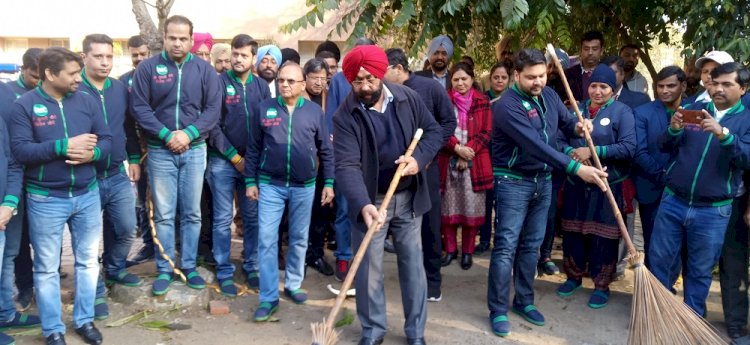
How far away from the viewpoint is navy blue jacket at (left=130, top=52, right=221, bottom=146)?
195 inches

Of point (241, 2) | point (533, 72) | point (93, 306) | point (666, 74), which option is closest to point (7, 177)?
point (93, 306)

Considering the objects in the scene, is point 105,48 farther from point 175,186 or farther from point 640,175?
point 640,175

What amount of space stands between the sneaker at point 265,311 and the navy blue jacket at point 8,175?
1.77 m

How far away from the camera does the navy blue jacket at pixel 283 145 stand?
196 inches

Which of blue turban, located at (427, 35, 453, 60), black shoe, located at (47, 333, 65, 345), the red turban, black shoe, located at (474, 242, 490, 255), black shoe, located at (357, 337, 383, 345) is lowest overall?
black shoe, located at (47, 333, 65, 345)

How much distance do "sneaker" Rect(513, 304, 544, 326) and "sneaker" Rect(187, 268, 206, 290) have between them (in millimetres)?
2455

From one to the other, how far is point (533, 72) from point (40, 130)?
3.15 m

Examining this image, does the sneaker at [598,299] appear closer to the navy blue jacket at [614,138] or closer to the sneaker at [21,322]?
the navy blue jacket at [614,138]

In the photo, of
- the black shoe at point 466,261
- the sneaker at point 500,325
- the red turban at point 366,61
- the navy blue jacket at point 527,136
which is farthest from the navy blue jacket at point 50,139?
the black shoe at point 466,261

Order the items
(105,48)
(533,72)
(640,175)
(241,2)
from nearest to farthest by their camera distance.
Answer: (533,72) → (105,48) → (640,175) → (241,2)

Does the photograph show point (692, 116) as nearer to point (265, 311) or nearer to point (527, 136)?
point (527, 136)

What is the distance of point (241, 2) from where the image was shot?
19.8m

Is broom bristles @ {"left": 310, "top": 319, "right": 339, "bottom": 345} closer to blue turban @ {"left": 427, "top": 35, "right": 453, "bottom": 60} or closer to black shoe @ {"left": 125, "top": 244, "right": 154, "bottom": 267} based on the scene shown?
black shoe @ {"left": 125, "top": 244, "right": 154, "bottom": 267}

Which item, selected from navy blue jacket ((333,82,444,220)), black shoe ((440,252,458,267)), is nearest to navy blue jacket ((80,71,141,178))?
navy blue jacket ((333,82,444,220))
